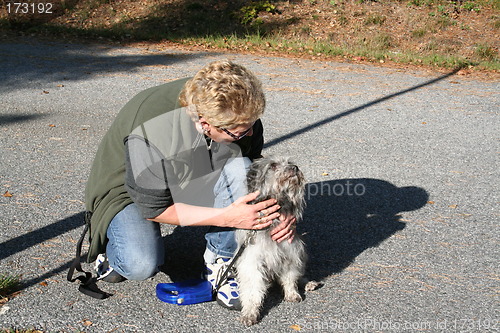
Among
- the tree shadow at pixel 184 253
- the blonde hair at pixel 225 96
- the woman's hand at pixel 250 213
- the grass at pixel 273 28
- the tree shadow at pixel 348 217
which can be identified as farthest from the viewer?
the grass at pixel 273 28

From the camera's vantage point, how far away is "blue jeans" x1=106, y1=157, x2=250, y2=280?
3.04m

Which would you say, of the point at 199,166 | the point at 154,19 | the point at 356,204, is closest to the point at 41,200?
the point at 199,166

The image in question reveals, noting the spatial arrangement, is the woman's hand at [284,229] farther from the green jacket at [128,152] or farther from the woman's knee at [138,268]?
the woman's knee at [138,268]

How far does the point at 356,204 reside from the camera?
14.9 ft

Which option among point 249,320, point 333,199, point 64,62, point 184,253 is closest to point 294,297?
point 249,320

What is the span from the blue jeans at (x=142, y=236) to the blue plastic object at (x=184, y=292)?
0.14m

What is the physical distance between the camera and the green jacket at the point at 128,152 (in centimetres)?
279

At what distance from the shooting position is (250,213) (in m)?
2.80

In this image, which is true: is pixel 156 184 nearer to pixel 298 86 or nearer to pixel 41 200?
pixel 41 200

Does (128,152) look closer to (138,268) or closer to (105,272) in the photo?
(138,268)

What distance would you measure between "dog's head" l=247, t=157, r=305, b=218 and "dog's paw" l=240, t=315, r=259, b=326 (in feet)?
2.13

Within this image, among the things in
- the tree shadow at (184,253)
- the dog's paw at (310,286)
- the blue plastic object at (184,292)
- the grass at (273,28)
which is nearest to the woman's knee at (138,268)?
the blue plastic object at (184,292)

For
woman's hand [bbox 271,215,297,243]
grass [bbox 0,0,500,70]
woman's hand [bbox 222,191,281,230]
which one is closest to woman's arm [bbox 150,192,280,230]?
woman's hand [bbox 222,191,281,230]

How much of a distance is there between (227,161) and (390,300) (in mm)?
1361
